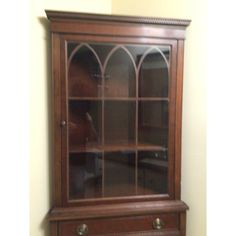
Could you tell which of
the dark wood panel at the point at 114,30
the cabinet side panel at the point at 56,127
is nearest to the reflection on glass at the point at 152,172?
the cabinet side panel at the point at 56,127

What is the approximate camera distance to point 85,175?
142 centimetres

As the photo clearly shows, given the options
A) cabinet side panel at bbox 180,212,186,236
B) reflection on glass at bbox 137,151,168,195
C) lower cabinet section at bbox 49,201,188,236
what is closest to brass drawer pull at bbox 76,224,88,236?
lower cabinet section at bbox 49,201,188,236

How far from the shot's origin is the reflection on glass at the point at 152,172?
1451mm

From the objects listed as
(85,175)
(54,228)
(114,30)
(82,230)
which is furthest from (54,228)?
(114,30)

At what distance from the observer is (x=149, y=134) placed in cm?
148

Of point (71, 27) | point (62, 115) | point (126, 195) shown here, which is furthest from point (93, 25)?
point (126, 195)

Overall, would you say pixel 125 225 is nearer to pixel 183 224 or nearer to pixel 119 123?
pixel 183 224

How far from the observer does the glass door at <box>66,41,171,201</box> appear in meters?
1.38

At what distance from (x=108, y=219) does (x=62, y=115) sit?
0.57 meters

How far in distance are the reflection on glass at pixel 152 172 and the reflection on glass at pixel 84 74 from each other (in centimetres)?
44

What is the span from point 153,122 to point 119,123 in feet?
0.61

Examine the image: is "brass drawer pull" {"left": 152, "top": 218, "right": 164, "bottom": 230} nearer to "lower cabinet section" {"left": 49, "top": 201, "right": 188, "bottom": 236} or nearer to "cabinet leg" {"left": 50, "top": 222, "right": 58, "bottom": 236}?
"lower cabinet section" {"left": 49, "top": 201, "right": 188, "bottom": 236}

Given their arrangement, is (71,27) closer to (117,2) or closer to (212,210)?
(117,2)

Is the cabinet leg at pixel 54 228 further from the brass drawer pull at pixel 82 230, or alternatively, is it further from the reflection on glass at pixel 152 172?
the reflection on glass at pixel 152 172
